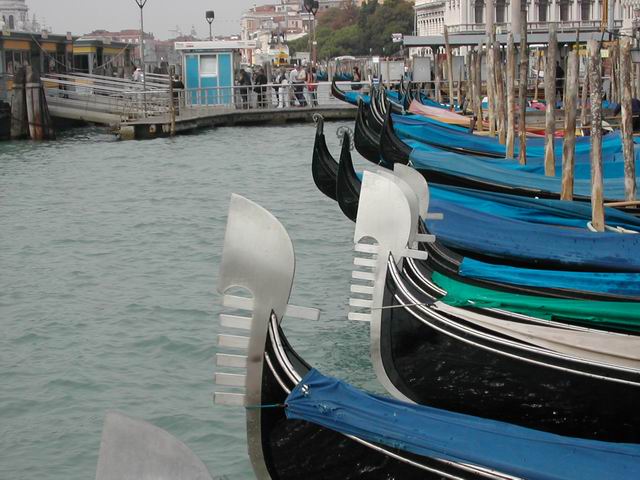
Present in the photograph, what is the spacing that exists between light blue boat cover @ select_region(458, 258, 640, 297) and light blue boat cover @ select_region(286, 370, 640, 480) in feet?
4.10

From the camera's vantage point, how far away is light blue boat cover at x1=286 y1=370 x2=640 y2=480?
2438 millimetres

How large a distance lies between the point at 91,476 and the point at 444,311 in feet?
4.20

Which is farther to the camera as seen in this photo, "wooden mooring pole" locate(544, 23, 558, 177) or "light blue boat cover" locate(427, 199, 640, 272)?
"wooden mooring pole" locate(544, 23, 558, 177)

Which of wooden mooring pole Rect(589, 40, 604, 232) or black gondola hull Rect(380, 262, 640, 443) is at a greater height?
wooden mooring pole Rect(589, 40, 604, 232)

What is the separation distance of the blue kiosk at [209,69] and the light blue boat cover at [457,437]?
15.0 meters

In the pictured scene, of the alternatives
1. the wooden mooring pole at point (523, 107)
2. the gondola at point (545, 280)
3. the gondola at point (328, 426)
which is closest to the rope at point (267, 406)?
the gondola at point (328, 426)

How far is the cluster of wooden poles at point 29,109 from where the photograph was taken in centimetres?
1548

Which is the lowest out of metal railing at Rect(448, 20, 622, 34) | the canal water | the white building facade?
the canal water

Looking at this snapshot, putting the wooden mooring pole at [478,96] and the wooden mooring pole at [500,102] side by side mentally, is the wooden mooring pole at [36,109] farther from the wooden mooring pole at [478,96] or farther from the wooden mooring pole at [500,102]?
the wooden mooring pole at [500,102]

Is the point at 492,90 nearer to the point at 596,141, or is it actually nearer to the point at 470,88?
the point at 470,88

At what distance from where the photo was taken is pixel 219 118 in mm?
16562

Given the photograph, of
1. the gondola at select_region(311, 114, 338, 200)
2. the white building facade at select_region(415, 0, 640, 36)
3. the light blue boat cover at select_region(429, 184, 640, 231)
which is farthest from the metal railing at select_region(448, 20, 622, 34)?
the light blue boat cover at select_region(429, 184, 640, 231)

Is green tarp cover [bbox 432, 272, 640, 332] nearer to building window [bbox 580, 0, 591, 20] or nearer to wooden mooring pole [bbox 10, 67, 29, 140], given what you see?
wooden mooring pole [bbox 10, 67, 29, 140]

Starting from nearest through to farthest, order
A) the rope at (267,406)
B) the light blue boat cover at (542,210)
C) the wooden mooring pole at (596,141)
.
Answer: the rope at (267,406), the wooden mooring pole at (596,141), the light blue boat cover at (542,210)
